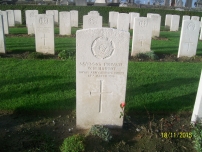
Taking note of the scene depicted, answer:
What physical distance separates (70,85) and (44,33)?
409cm

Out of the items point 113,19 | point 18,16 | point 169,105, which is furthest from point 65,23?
point 169,105

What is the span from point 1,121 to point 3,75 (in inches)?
91.9

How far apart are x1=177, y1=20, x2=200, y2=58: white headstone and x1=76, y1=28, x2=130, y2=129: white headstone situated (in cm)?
608

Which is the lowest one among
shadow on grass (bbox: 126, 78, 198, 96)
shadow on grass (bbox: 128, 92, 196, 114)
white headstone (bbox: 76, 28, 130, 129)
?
shadow on grass (bbox: 128, 92, 196, 114)

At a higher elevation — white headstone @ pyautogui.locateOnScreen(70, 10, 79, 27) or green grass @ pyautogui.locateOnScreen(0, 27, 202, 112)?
white headstone @ pyautogui.locateOnScreen(70, 10, 79, 27)

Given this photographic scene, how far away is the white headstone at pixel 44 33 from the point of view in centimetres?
893

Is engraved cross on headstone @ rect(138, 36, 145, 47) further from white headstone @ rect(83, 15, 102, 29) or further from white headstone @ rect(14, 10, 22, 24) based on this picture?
white headstone @ rect(14, 10, 22, 24)

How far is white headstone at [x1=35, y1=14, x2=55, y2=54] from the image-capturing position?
8934 mm

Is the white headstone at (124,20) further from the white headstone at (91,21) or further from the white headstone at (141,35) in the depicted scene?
the white headstone at (141,35)

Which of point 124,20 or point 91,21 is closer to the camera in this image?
point 91,21

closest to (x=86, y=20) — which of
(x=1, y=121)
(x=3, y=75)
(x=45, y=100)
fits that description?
(x=3, y=75)

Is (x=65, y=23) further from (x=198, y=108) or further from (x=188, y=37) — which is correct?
(x=198, y=108)

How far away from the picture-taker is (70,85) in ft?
19.4
